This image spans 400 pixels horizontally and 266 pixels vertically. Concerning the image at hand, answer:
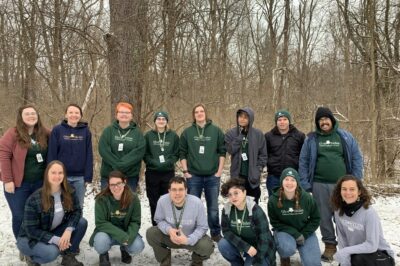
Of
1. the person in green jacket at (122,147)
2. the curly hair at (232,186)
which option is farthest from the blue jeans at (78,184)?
the curly hair at (232,186)

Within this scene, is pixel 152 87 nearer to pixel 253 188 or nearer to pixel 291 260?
pixel 253 188

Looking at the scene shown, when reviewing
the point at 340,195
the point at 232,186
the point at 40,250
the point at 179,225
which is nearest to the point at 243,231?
the point at 232,186

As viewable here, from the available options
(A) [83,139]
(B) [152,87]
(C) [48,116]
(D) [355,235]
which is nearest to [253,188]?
(D) [355,235]

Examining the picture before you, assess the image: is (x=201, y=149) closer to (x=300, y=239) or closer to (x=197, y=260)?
(x=197, y=260)

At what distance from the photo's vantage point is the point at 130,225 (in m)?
4.32

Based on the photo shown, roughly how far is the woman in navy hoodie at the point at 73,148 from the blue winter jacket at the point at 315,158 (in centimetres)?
266

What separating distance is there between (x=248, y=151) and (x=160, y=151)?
45.4 inches

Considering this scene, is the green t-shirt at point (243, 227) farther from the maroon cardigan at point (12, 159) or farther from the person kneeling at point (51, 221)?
the maroon cardigan at point (12, 159)

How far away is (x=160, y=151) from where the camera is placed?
489 centimetres

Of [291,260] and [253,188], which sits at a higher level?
[253,188]

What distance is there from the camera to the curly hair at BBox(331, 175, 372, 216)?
150 inches

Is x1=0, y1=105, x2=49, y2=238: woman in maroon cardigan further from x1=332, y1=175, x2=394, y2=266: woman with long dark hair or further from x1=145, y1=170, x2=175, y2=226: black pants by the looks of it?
x1=332, y1=175, x2=394, y2=266: woman with long dark hair

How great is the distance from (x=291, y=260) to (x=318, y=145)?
1.43 metres

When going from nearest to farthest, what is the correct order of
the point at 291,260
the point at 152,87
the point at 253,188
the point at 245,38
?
the point at 291,260
the point at 253,188
the point at 152,87
the point at 245,38
